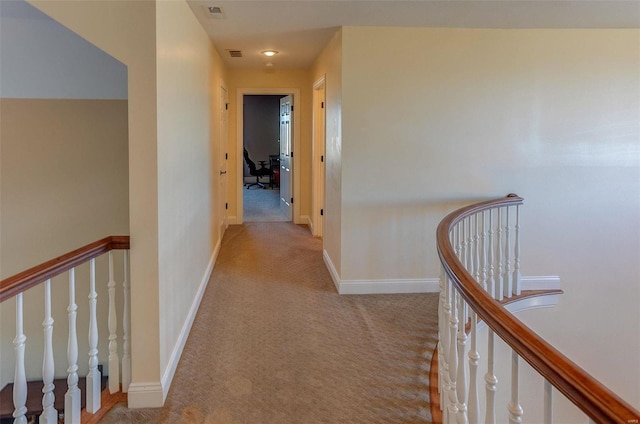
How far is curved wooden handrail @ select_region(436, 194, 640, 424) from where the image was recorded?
91 centimetres

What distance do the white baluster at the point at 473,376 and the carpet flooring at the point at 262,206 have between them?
5.86 meters

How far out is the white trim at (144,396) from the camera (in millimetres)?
2303

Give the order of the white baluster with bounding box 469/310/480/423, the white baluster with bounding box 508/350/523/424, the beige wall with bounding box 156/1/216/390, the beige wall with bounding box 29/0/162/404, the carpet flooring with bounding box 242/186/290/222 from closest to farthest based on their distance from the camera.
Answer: the white baluster with bounding box 508/350/523/424, the white baluster with bounding box 469/310/480/423, the beige wall with bounding box 29/0/162/404, the beige wall with bounding box 156/1/216/390, the carpet flooring with bounding box 242/186/290/222

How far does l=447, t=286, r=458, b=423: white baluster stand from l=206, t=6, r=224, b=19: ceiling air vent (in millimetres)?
2603

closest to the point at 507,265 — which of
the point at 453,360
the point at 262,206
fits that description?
the point at 453,360

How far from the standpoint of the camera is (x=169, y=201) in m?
2.57

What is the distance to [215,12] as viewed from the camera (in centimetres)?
343

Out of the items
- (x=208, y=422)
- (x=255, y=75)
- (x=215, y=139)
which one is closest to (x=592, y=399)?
(x=208, y=422)

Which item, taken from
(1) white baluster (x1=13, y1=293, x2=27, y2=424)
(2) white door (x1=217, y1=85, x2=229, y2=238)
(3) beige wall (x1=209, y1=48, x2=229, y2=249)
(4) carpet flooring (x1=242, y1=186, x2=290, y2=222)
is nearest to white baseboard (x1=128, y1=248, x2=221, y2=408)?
(1) white baluster (x1=13, y1=293, x2=27, y2=424)

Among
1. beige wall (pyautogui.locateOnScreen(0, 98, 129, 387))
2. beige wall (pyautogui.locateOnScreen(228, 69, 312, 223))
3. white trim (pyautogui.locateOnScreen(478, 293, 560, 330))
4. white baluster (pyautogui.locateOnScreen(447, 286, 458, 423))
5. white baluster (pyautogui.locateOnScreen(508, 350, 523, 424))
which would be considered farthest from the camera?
beige wall (pyautogui.locateOnScreen(228, 69, 312, 223))

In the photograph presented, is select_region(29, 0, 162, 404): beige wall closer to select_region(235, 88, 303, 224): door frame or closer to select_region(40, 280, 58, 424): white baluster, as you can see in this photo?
select_region(40, 280, 58, 424): white baluster

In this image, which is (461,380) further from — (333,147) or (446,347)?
(333,147)

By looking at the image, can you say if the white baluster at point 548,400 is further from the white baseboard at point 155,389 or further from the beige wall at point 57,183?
the beige wall at point 57,183

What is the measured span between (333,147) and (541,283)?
7.31ft
